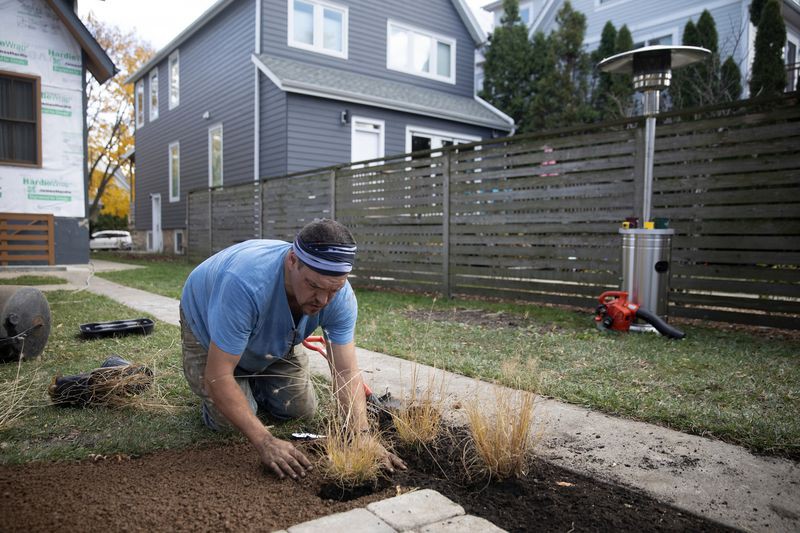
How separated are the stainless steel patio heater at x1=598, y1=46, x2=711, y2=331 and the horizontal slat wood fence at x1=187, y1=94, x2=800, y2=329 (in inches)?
10.5

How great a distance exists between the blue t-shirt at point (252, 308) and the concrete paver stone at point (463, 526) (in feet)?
3.12

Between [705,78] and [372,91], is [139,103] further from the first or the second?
[705,78]

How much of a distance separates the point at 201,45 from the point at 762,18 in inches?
562

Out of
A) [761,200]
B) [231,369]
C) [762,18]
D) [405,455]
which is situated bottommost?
[405,455]

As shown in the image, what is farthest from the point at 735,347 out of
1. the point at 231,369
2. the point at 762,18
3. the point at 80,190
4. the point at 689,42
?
the point at 689,42

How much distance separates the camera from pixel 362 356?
4418 millimetres

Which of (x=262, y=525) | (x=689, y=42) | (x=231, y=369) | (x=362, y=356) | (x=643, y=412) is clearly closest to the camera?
(x=262, y=525)

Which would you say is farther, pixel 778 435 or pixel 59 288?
pixel 59 288

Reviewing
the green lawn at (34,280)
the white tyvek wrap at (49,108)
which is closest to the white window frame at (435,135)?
the white tyvek wrap at (49,108)

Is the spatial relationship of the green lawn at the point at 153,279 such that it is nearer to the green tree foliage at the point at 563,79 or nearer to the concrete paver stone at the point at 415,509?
the concrete paver stone at the point at 415,509

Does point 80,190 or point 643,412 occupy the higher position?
point 80,190

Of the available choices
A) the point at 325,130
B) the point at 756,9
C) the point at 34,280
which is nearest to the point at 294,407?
the point at 34,280

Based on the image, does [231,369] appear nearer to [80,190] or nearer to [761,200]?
[761,200]

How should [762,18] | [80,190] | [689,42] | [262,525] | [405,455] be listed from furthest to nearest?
[689,42], [762,18], [80,190], [405,455], [262,525]
